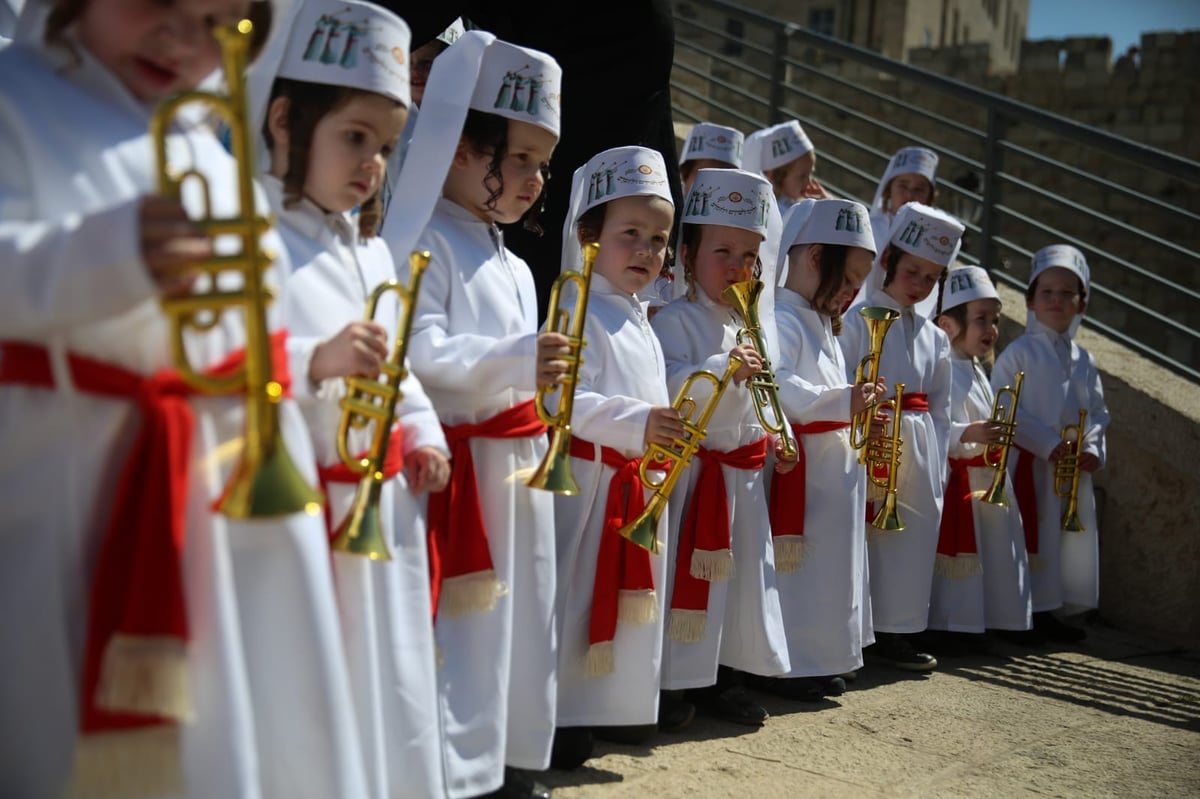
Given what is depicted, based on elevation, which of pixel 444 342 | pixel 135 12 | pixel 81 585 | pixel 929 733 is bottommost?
pixel 929 733

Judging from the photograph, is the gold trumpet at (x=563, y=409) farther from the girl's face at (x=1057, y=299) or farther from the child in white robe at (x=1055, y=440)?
the girl's face at (x=1057, y=299)

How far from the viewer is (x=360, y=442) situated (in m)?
3.13

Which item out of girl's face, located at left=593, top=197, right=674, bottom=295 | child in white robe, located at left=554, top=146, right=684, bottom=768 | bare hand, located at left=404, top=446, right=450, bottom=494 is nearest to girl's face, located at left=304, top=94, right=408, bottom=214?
bare hand, located at left=404, top=446, right=450, bottom=494

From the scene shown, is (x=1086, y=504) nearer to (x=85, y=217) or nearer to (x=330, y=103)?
(x=330, y=103)

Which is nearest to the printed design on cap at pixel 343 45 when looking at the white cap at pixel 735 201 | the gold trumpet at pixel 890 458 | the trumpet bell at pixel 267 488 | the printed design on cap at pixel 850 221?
the trumpet bell at pixel 267 488

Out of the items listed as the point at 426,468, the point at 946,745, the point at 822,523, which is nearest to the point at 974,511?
the point at 822,523

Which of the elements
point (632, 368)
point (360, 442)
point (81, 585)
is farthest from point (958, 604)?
point (81, 585)

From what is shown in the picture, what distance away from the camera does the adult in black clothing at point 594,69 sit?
555 centimetres

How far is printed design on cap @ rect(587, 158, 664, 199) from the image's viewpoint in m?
4.62

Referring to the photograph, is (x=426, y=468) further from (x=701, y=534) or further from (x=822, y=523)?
(x=822, y=523)

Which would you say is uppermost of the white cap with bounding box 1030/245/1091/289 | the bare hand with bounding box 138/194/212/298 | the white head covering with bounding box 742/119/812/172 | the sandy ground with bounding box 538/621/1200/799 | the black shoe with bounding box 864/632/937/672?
the white head covering with bounding box 742/119/812/172

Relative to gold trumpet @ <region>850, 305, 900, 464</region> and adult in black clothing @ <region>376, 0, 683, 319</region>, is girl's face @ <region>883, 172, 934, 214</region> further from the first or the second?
adult in black clothing @ <region>376, 0, 683, 319</region>

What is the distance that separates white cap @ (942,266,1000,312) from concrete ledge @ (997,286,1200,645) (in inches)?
49.6

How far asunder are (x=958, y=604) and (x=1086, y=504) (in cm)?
137
